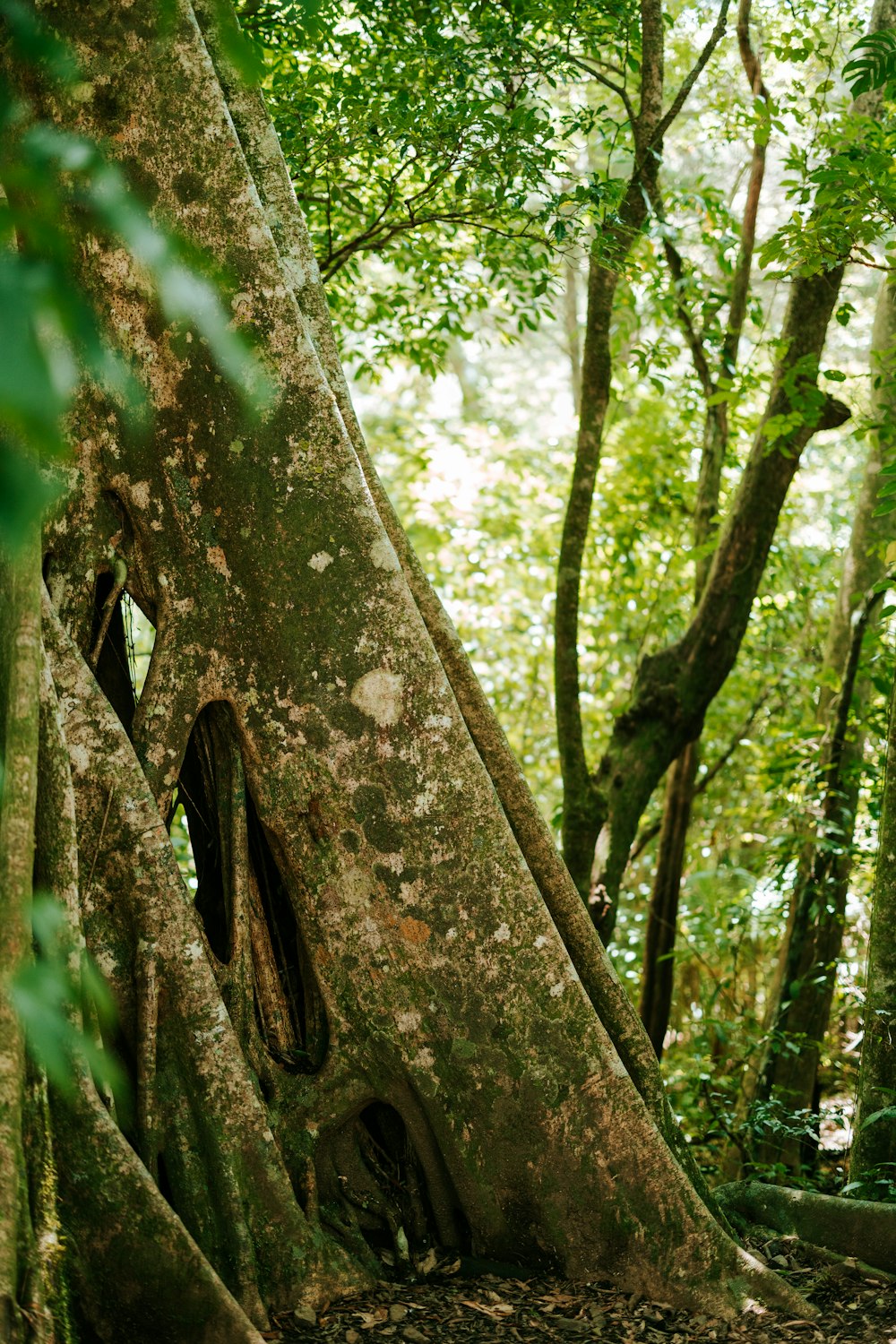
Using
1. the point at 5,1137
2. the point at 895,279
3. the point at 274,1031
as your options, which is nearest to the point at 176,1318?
the point at 5,1137

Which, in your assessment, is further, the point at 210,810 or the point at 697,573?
the point at 697,573

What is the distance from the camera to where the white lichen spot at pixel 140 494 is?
338 cm

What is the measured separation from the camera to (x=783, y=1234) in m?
3.90

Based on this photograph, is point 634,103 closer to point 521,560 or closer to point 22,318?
point 521,560

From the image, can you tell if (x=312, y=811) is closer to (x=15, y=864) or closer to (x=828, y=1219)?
(x=15, y=864)

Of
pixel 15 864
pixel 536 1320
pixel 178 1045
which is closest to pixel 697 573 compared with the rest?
pixel 536 1320

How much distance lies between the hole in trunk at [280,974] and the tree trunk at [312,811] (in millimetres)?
23

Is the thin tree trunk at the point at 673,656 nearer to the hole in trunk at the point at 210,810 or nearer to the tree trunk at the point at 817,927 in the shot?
the tree trunk at the point at 817,927

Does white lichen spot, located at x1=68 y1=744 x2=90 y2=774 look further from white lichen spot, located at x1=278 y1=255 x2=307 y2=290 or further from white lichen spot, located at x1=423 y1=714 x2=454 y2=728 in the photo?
white lichen spot, located at x1=278 y1=255 x2=307 y2=290

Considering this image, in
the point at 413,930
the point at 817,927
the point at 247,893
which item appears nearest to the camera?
the point at 413,930

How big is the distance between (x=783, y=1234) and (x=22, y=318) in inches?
152

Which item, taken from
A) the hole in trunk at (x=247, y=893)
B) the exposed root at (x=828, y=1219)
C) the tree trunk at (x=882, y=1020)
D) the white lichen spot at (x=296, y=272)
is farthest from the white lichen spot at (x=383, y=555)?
the exposed root at (x=828, y=1219)

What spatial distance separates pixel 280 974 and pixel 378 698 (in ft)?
3.06

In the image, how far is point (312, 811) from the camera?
3299 mm
